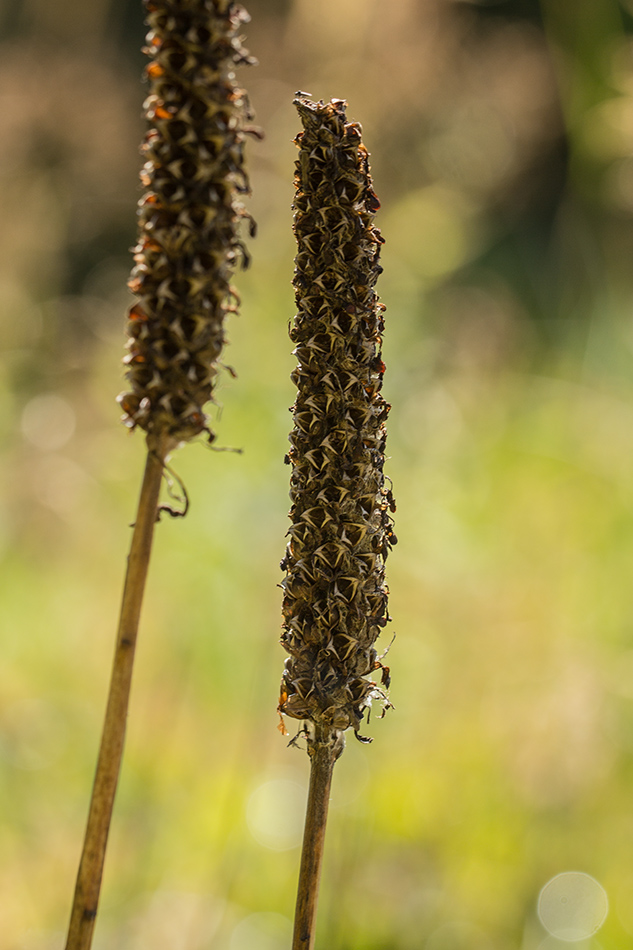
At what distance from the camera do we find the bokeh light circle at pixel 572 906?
6.47ft

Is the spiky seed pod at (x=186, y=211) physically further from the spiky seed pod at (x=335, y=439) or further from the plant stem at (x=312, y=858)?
the plant stem at (x=312, y=858)

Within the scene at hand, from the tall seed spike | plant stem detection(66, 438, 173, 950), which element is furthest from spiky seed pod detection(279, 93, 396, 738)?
plant stem detection(66, 438, 173, 950)

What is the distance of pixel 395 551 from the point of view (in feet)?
10.5

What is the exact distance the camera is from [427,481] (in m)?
3.42

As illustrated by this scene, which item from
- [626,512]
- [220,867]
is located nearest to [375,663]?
[220,867]

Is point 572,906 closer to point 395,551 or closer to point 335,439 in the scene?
point 395,551

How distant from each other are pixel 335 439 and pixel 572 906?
5.57 ft

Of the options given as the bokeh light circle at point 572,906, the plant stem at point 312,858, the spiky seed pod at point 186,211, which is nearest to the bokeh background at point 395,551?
the bokeh light circle at point 572,906

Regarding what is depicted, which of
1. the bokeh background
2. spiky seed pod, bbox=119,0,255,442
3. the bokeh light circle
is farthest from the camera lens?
the bokeh background

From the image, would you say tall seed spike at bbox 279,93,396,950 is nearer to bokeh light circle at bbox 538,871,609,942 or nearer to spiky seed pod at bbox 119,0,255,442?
spiky seed pod at bbox 119,0,255,442

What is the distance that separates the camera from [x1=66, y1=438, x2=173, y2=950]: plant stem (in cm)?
72

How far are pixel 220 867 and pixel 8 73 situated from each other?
105 inches

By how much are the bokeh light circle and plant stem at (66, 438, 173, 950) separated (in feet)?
5.09

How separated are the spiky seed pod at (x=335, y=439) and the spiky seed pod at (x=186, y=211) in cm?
6
